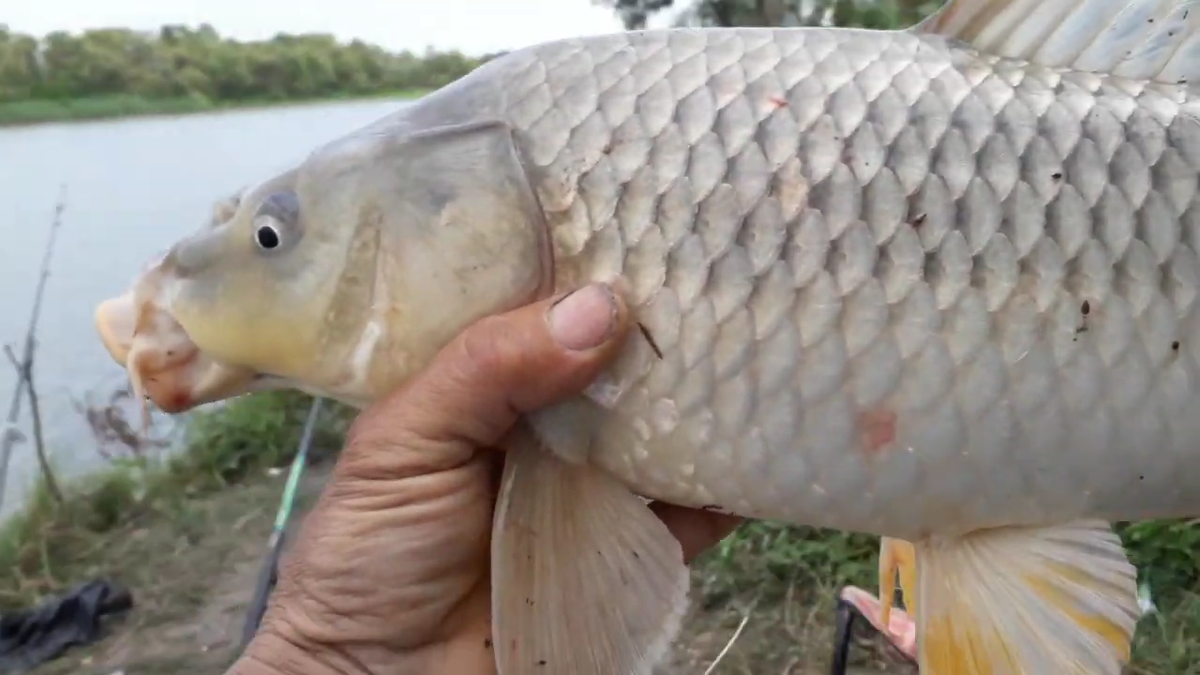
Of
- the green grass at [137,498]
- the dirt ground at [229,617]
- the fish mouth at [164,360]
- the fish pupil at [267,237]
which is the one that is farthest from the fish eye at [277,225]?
the green grass at [137,498]

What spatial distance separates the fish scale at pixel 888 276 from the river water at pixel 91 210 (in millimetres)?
3108

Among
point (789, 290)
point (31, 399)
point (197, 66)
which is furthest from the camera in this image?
point (197, 66)

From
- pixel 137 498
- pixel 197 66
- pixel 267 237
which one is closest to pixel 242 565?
pixel 137 498

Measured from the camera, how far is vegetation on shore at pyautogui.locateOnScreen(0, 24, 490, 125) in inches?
284

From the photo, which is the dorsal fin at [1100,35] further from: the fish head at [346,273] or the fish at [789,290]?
the fish head at [346,273]

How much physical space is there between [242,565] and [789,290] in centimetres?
310

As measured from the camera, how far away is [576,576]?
0.95m

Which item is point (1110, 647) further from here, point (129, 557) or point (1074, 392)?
point (129, 557)

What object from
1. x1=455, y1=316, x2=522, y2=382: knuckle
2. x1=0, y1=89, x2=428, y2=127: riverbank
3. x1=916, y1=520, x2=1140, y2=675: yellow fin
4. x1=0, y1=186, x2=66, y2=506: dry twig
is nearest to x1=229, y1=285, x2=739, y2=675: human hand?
x1=455, y1=316, x2=522, y2=382: knuckle

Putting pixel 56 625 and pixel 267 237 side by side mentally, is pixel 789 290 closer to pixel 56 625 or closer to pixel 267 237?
pixel 267 237

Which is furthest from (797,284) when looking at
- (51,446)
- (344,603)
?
(51,446)

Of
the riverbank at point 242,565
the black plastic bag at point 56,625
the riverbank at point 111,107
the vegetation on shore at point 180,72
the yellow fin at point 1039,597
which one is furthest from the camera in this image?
the vegetation on shore at point 180,72

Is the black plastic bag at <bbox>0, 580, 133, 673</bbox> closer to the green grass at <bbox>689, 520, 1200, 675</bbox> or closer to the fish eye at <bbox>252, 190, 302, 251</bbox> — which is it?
the green grass at <bbox>689, 520, 1200, 675</bbox>

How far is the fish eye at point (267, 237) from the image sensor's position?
37.5 inches
